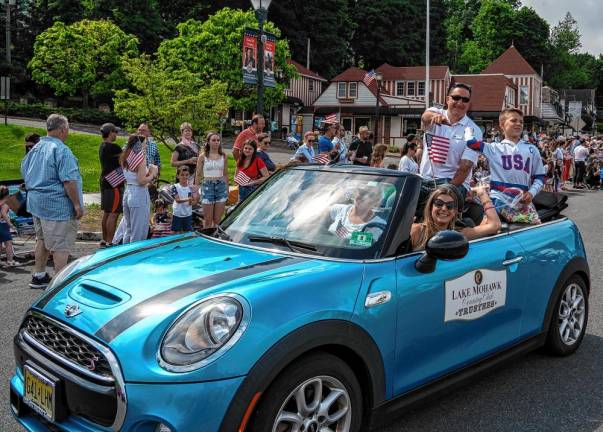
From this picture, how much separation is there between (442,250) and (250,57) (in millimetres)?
10954

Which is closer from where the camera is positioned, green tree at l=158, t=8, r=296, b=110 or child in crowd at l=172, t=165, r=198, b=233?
child in crowd at l=172, t=165, r=198, b=233

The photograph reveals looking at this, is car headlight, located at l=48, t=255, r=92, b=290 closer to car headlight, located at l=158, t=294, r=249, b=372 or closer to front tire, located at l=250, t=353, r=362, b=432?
car headlight, located at l=158, t=294, r=249, b=372

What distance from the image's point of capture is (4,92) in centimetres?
2809

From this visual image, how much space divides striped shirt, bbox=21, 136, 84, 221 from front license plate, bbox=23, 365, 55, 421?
3.90 m

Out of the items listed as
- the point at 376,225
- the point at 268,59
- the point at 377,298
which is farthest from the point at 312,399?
the point at 268,59

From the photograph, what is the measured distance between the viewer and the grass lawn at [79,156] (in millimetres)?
18913

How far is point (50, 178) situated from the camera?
647cm

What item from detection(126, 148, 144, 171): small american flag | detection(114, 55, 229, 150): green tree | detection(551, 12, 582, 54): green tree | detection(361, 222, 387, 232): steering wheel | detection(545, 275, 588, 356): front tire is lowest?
detection(545, 275, 588, 356): front tire

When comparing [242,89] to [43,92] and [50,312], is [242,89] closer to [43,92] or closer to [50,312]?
[43,92]

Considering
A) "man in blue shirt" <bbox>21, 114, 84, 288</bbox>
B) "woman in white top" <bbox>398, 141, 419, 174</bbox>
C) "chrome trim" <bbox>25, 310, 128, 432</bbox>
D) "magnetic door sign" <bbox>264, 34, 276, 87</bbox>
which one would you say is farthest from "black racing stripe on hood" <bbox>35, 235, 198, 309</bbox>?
"magnetic door sign" <bbox>264, 34, 276, 87</bbox>

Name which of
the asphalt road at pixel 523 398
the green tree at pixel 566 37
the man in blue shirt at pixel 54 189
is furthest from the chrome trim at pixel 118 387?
the green tree at pixel 566 37

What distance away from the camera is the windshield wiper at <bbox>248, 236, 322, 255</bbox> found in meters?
3.38

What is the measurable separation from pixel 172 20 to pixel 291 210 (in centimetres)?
6233

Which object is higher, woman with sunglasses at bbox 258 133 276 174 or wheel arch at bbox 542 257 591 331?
woman with sunglasses at bbox 258 133 276 174
